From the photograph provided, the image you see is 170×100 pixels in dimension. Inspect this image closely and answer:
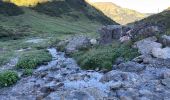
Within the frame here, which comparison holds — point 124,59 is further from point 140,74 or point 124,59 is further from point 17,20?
point 17,20

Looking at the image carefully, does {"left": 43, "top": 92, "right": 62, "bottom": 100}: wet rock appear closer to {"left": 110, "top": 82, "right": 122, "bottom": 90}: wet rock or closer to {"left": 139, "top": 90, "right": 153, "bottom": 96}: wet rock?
{"left": 110, "top": 82, "right": 122, "bottom": 90}: wet rock

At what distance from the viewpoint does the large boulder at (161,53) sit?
26.8m

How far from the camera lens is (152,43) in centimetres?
2898

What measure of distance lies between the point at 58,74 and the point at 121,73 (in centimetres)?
547

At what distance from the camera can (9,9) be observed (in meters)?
159

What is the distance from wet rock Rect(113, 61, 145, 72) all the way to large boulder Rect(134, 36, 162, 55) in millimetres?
1704

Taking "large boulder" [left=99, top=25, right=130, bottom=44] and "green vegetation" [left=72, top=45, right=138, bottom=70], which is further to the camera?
"large boulder" [left=99, top=25, right=130, bottom=44]

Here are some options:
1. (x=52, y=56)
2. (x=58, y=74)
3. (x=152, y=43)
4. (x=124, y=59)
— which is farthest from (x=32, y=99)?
(x=52, y=56)

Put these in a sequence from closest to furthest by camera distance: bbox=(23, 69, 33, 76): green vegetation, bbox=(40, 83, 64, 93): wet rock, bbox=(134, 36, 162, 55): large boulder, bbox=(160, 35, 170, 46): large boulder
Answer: bbox=(40, 83, 64, 93): wet rock → bbox=(134, 36, 162, 55): large boulder → bbox=(160, 35, 170, 46): large boulder → bbox=(23, 69, 33, 76): green vegetation

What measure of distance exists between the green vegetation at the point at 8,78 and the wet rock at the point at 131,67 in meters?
7.09

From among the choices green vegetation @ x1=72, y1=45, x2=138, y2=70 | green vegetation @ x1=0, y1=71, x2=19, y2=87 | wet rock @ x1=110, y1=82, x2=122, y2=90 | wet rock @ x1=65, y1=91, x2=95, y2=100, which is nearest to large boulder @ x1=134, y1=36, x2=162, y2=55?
green vegetation @ x1=72, y1=45, x2=138, y2=70

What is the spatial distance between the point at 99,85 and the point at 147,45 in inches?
252

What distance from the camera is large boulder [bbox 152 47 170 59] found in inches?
1057

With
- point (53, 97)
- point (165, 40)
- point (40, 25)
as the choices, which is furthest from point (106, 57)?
point (40, 25)
